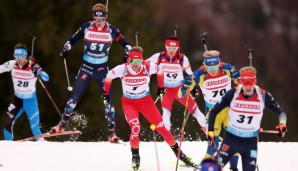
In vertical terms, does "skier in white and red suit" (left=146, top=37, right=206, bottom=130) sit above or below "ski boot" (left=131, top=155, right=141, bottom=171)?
above

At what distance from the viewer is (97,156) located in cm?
1227

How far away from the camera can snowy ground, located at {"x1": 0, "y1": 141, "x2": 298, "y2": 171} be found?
37.1 ft

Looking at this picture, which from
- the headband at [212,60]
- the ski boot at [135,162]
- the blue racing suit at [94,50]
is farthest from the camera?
the blue racing suit at [94,50]

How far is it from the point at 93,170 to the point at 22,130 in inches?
472

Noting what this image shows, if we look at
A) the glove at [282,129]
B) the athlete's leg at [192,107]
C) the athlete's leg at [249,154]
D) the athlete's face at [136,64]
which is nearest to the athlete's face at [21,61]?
the athlete's leg at [192,107]

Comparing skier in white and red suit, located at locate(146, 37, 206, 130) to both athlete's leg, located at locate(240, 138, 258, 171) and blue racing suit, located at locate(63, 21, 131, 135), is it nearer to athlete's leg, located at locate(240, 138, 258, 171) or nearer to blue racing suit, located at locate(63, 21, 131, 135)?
blue racing suit, located at locate(63, 21, 131, 135)

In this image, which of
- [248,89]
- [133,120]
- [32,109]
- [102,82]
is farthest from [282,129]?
[32,109]

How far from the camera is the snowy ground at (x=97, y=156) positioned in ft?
37.1

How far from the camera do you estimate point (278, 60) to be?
4609 centimetres

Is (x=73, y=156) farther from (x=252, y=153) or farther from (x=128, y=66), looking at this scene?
(x=252, y=153)

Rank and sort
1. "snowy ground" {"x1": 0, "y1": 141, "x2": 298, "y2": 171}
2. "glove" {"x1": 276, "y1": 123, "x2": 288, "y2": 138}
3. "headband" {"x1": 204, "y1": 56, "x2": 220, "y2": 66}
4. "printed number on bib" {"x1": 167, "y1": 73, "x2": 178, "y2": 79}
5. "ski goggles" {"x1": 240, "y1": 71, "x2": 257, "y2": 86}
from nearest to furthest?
"glove" {"x1": 276, "y1": 123, "x2": 288, "y2": 138}
"ski goggles" {"x1": 240, "y1": 71, "x2": 257, "y2": 86}
"headband" {"x1": 204, "y1": 56, "x2": 220, "y2": 66}
"snowy ground" {"x1": 0, "y1": 141, "x2": 298, "y2": 171}
"printed number on bib" {"x1": 167, "y1": 73, "x2": 178, "y2": 79}

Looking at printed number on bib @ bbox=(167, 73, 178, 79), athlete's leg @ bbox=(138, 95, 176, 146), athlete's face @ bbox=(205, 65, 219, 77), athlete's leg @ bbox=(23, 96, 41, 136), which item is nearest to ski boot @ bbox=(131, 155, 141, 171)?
athlete's leg @ bbox=(138, 95, 176, 146)

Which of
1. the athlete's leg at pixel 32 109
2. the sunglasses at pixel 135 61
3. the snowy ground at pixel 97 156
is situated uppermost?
the sunglasses at pixel 135 61

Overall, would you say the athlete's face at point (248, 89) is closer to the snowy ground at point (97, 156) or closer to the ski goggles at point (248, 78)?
the ski goggles at point (248, 78)
